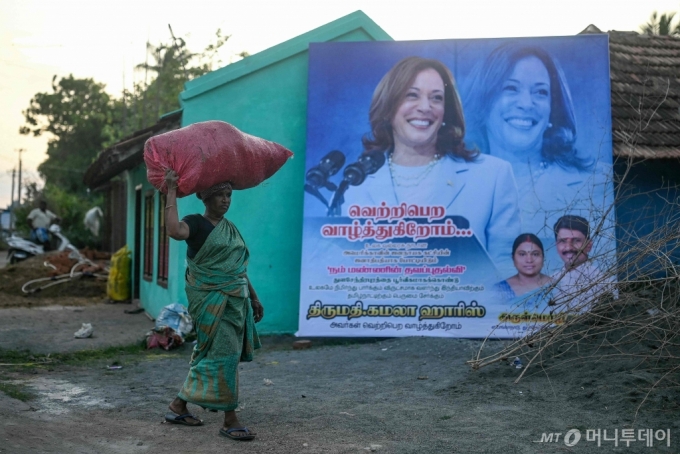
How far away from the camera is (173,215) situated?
15.2 ft

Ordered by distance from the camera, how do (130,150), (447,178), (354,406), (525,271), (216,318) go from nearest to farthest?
(216,318)
(354,406)
(525,271)
(447,178)
(130,150)

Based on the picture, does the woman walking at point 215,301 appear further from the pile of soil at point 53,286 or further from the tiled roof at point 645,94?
the pile of soil at point 53,286

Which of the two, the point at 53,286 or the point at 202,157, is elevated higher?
the point at 202,157

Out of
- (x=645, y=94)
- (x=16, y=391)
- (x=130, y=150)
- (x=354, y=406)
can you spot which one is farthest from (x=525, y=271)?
(x=130, y=150)

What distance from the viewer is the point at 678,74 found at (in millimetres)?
10922

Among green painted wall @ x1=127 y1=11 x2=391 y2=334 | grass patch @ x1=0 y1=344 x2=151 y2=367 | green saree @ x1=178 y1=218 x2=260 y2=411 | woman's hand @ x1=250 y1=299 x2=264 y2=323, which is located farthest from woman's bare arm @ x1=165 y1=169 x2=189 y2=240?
green painted wall @ x1=127 y1=11 x2=391 y2=334

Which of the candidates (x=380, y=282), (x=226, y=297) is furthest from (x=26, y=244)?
(x=226, y=297)

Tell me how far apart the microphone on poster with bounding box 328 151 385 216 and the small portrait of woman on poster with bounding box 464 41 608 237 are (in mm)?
1173

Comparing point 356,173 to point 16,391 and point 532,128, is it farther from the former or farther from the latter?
point 16,391

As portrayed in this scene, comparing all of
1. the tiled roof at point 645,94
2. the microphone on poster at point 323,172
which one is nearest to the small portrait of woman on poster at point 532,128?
the tiled roof at point 645,94

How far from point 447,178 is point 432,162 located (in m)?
0.27

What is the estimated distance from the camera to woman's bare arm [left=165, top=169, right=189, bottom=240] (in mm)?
4602

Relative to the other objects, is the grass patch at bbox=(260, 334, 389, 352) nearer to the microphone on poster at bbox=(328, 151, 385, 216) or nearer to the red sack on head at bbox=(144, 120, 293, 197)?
the microphone on poster at bbox=(328, 151, 385, 216)

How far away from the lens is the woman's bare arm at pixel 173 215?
4602mm
